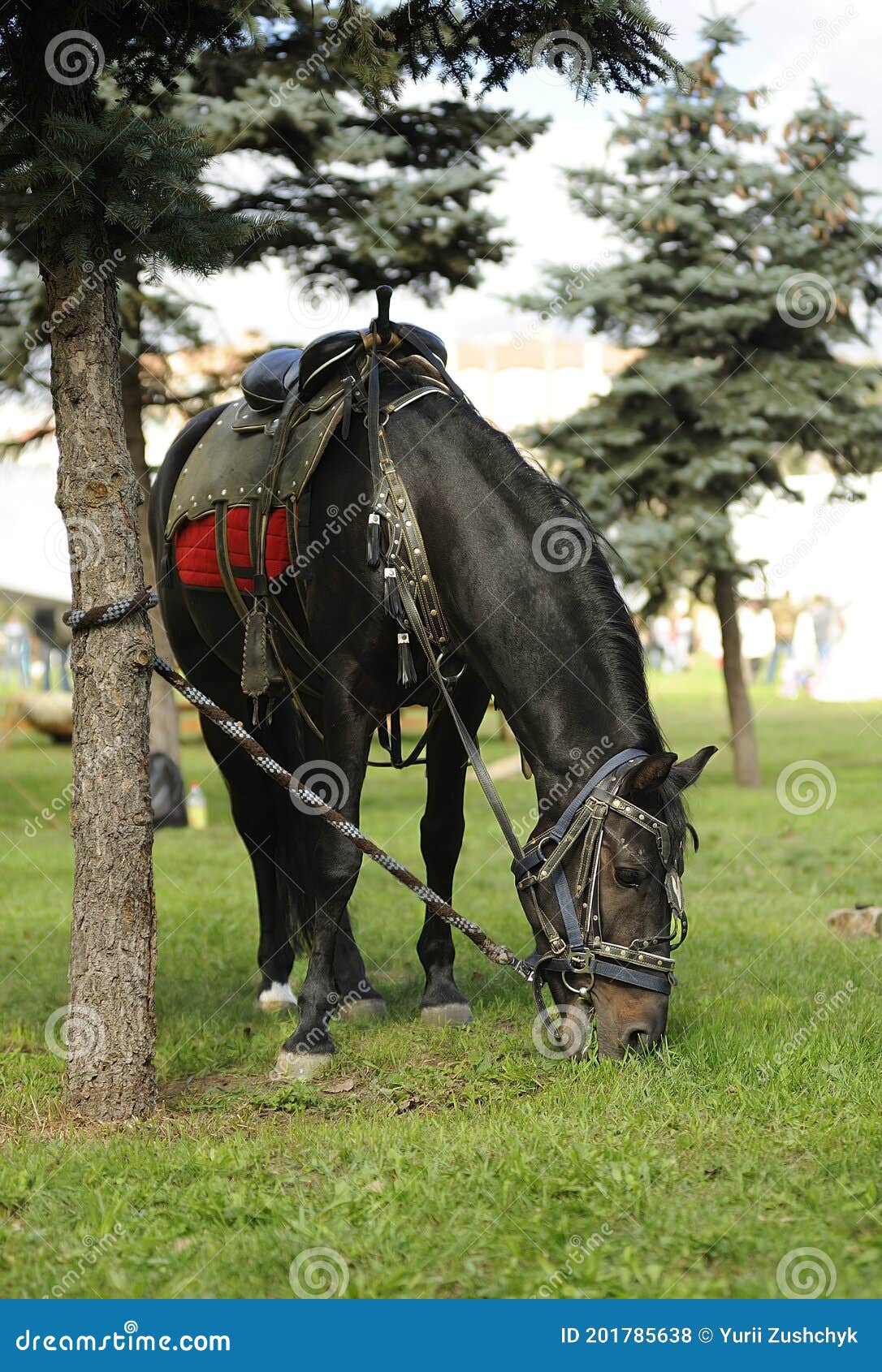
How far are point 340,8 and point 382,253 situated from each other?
249 inches

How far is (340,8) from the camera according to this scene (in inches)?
201

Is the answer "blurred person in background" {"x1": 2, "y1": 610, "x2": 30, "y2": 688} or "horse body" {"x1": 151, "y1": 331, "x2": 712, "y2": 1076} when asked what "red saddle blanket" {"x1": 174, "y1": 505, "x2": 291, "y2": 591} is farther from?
"blurred person in background" {"x1": 2, "y1": 610, "x2": 30, "y2": 688}

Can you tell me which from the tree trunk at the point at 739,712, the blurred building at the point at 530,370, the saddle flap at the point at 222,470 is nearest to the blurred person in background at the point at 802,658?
the tree trunk at the point at 739,712

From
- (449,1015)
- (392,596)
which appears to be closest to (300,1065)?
(449,1015)

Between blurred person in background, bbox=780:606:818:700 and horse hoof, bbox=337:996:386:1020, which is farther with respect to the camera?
blurred person in background, bbox=780:606:818:700

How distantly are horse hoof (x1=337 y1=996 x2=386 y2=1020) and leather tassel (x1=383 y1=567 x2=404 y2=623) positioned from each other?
6.20ft

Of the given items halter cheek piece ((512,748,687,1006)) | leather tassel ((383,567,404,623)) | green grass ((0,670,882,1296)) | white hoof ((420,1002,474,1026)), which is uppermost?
leather tassel ((383,567,404,623))

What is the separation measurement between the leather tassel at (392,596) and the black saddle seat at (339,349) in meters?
1.07

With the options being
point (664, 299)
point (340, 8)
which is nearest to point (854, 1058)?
point (340, 8)

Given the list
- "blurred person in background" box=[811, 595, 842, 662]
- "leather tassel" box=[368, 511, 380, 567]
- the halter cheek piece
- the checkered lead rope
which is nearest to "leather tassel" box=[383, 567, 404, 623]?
"leather tassel" box=[368, 511, 380, 567]

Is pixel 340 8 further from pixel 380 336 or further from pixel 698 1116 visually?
pixel 698 1116

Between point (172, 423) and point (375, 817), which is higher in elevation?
point (172, 423)

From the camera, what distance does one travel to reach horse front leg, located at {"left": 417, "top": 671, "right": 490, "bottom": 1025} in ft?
18.2

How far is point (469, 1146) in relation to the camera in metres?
3.93
